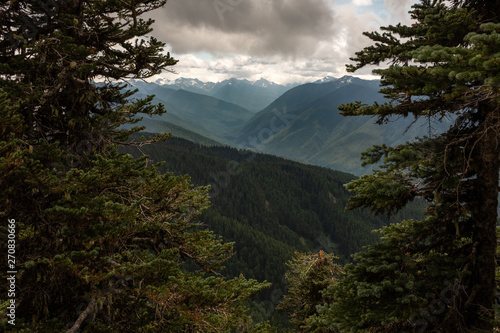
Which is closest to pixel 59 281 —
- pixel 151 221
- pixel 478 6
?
pixel 151 221

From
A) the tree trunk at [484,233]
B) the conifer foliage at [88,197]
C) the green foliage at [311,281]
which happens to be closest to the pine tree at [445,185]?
the tree trunk at [484,233]

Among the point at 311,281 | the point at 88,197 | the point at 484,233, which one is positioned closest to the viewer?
the point at 88,197

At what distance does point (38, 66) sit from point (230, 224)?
162 meters

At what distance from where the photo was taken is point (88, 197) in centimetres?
636

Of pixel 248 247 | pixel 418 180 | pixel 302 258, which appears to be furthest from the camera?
pixel 248 247

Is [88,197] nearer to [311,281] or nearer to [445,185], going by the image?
[445,185]

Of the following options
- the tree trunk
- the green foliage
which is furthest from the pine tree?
the green foliage

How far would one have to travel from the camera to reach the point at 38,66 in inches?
302

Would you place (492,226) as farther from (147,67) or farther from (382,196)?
(147,67)

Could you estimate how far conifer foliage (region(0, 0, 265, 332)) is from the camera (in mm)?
6070

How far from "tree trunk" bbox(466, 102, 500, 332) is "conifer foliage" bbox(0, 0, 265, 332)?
6054mm

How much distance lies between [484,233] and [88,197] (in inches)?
403

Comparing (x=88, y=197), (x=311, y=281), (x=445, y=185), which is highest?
(x=445, y=185)

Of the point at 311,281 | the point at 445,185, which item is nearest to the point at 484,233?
the point at 445,185
